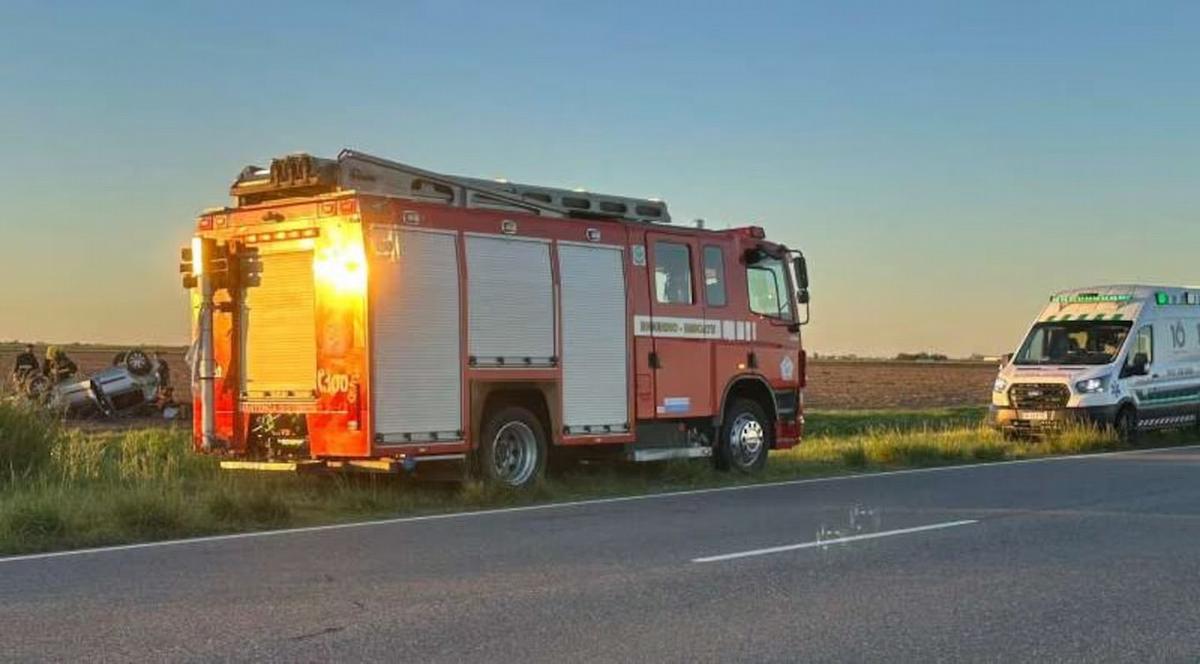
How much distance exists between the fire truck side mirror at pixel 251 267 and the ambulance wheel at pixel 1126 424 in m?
15.0

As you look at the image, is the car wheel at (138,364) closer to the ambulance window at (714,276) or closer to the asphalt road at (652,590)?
the ambulance window at (714,276)

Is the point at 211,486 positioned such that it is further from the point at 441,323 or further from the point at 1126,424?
the point at 1126,424

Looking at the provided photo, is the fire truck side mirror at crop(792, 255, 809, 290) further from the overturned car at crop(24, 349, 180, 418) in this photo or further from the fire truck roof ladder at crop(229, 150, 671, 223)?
the overturned car at crop(24, 349, 180, 418)

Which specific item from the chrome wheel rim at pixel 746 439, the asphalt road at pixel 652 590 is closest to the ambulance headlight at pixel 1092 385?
the chrome wheel rim at pixel 746 439

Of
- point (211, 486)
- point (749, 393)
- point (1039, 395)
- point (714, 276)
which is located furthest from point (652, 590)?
point (1039, 395)

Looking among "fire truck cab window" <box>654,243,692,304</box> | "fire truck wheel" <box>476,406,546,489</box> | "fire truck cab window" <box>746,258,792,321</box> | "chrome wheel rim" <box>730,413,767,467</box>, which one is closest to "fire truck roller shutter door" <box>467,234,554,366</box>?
"fire truck wheel" <box>476,406,546,489</box>

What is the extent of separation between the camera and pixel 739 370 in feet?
52.7

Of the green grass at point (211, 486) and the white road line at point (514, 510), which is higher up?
the green grass at point (211, 486)

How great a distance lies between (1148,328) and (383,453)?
608 inches

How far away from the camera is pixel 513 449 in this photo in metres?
13.6

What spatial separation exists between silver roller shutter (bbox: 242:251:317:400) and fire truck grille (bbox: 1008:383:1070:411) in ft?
44.2

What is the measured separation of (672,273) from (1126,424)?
34.6ft

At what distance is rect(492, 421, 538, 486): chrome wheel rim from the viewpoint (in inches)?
528

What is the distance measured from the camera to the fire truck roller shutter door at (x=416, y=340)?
12172 millimetres
